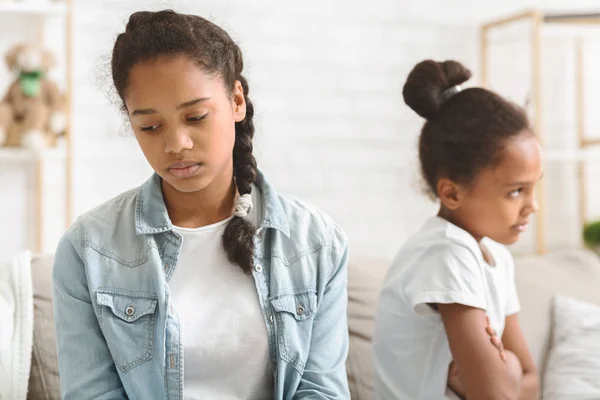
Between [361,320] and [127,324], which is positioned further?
[361,320]

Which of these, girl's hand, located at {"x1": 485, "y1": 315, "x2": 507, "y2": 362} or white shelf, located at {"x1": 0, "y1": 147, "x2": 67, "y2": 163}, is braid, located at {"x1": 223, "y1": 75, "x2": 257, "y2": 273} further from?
white shelf, located at {"x1": 0, "y1": 147, "x2": 67, "y2": 163}

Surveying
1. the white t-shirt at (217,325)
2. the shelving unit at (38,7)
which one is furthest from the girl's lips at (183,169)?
the shelving unit at (38,7)

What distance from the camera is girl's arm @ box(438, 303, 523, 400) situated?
136 cm

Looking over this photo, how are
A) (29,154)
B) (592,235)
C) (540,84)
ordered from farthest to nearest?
(540,84) → (592,235) → (29,154)

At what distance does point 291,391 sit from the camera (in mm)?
1247

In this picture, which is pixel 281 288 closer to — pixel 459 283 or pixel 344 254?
pixel 344 254

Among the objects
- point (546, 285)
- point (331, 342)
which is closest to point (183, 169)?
point (331, 342)

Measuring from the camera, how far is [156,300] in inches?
47.5

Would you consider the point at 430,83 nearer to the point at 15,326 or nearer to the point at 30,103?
the point at 15,326

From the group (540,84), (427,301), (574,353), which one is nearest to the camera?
(427,301)

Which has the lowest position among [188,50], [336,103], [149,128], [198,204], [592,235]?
[592,235]

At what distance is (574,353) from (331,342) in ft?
2.36

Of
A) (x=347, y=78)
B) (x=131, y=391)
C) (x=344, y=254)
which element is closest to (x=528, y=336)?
(x=344, y=254)

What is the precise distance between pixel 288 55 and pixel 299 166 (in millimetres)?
378
